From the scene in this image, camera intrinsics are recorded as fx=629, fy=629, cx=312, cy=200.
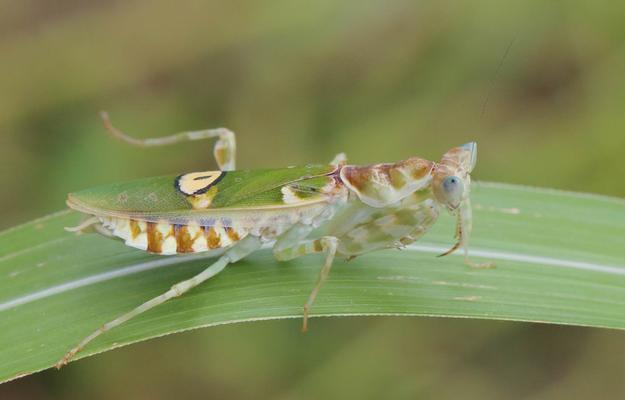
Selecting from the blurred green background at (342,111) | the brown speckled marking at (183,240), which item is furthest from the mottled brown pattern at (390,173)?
the blurred green background at (342,111)

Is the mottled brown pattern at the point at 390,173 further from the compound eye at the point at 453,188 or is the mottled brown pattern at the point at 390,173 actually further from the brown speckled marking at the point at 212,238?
the brown speckled marking at the point at 212,238

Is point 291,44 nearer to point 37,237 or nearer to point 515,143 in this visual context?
point 515,143

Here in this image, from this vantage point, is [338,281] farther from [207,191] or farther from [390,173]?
[207,191]

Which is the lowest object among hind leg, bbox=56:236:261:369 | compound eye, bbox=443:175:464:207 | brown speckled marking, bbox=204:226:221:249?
hind leg, bbox=56:236:261:369

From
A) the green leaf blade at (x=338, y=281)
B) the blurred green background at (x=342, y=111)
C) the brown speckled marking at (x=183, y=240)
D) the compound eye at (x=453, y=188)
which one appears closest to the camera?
the green leaf blade at (x=338, y=281)

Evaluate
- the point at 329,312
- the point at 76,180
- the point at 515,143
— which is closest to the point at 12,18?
the point at 76,180

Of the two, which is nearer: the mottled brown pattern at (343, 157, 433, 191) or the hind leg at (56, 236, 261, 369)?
the hind leg at (56, 236, 261, 369)

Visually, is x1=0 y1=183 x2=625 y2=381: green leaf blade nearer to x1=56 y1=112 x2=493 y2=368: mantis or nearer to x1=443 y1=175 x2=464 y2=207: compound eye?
x1=56 y1=112 x2=493 y2=368: mantis

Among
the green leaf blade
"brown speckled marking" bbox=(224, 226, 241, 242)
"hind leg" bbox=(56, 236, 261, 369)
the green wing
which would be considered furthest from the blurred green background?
the green wing
